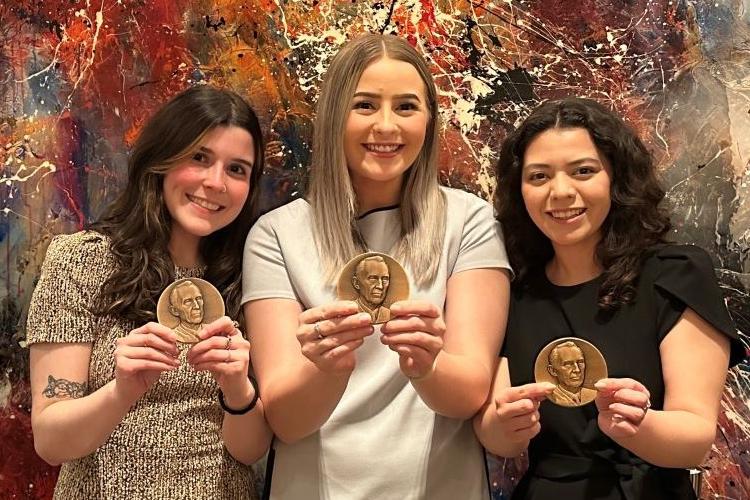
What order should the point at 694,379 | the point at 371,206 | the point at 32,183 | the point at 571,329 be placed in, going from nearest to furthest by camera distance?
the point at 694,379, the point at 571,329, the point at 371,206, the point at 32,183

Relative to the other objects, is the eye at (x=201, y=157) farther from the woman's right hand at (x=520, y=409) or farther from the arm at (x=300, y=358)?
the woman's right hand at (x=520, y=409)

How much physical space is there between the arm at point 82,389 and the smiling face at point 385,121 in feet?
2.36

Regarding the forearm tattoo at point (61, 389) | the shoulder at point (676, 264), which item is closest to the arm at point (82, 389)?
the forearm tattoo at point (61, 389)

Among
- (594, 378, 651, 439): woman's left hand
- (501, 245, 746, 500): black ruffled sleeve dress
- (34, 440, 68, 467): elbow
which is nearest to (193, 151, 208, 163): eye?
(34, 440, 68, 467): elbow

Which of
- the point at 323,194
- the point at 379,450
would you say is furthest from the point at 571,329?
the point at 323,194

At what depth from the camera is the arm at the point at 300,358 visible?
1.69 metres

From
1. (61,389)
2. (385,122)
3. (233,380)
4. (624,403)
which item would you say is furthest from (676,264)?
(61,389)

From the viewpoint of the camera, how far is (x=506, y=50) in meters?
2.54

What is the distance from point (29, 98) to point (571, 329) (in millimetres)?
2016

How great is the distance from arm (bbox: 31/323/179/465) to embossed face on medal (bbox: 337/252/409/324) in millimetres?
456

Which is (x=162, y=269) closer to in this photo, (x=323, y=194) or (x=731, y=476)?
(x=323, y=194)

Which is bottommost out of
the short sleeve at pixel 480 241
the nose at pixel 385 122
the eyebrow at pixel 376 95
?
the short sleeve at pixel 480 241

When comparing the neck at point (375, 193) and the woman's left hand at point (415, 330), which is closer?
the woman's left hand at point (415, 330)

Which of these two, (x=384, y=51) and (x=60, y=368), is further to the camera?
(x=384, y=51)
